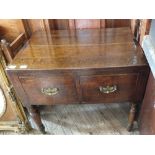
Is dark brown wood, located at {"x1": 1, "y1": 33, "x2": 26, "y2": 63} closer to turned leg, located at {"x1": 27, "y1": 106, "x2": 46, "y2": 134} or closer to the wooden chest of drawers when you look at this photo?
the wooden chest of drawers

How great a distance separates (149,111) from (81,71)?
1.45ft

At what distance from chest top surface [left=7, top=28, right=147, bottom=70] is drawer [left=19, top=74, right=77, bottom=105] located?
64mm

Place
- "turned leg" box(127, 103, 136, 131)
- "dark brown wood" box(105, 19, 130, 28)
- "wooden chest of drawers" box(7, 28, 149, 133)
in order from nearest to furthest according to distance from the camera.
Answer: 1. "wooden chest of drawers" box(7, 28, 149, 133)
2. "turned leg" box(127, 103, 136, 131)
3. "dark brown wood" box(105, 19, 130, 28)

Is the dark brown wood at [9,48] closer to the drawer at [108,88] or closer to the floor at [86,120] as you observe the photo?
the drawer at [108,88]

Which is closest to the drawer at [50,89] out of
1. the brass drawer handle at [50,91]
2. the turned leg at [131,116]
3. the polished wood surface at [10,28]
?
the brass drawer handle at [50,91]

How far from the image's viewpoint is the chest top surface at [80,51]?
831 mm

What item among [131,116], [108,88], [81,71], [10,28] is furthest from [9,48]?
[131,116]

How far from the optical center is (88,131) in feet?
4.15

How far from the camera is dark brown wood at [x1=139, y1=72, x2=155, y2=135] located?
87 centimetres

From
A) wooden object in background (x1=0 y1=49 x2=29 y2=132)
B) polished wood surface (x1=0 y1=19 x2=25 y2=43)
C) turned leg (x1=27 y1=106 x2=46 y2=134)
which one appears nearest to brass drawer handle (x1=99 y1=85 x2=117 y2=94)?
turned leg (x1=27 y1=106 x2=46 y2=134)
